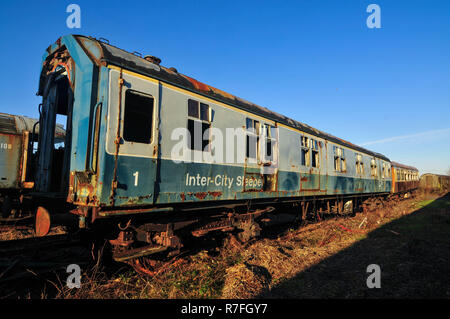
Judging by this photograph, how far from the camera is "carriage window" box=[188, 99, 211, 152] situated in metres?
5.06

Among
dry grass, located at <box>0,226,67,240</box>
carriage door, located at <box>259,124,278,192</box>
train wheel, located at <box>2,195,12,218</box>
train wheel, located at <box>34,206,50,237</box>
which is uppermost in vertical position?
carriage door, located at <box>259,124,278,192</box>

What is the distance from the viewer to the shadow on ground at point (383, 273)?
378 centimetres

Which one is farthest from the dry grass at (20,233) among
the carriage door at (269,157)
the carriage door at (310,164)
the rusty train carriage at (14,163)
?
the carriage door at (310,164)

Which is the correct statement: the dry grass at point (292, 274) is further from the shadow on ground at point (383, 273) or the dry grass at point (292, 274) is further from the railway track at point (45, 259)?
the railway track at point (45, 259)

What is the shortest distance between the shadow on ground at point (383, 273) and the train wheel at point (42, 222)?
3.42 metres

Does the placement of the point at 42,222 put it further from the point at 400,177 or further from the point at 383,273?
the point at 400,177

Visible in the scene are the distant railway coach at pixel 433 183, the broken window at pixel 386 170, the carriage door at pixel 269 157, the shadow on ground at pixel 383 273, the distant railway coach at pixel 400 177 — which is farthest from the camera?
the distant railway coach at pixel 433 183

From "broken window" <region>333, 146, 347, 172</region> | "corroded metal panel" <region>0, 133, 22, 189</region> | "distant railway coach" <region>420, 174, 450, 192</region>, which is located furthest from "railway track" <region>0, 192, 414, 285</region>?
"distant railway coach" <region>420, 174, 450, 192</region>

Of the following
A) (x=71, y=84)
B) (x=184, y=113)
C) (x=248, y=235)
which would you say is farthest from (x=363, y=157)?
(x=71, y=84)

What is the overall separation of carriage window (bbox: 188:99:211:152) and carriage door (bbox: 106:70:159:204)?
838 millimetres

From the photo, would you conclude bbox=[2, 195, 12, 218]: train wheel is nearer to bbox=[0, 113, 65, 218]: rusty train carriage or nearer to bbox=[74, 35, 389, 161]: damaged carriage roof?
bbox=[0, 113, 65, 218]: rusty train carriage

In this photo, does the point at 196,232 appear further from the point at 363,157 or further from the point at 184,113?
the point at 363,157

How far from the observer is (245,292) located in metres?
3.73

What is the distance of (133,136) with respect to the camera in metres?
4.58
